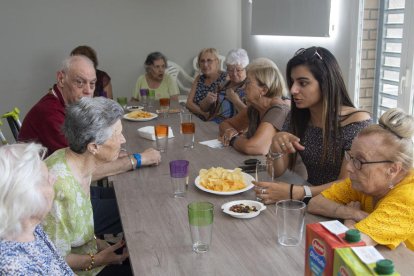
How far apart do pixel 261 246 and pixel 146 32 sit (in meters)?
4.54

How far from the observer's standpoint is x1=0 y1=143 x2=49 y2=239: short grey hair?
1.05m

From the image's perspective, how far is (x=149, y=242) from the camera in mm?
1366

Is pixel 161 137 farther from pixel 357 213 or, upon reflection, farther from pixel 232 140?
pixel 357 213

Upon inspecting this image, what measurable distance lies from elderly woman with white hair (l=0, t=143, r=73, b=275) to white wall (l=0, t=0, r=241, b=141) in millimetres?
4393

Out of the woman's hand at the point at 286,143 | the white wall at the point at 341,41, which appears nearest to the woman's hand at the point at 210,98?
the white wall at the point at 341,41

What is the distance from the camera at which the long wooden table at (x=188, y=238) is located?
120 centimetres

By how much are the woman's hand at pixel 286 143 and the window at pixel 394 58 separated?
1320mm

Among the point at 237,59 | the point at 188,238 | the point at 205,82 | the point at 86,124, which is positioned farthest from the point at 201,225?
the point at 205,82

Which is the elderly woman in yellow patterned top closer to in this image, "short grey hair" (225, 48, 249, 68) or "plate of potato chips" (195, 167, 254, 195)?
"plate of potato chips" (195, 167, 254, 195)

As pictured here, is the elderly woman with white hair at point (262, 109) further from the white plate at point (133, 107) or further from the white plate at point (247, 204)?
the white plate at point (133, 107)

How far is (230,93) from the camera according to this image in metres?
3.53

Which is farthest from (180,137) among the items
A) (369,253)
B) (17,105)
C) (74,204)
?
(17,105)

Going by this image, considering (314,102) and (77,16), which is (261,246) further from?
(77,16)

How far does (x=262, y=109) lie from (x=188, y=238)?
1.38m
